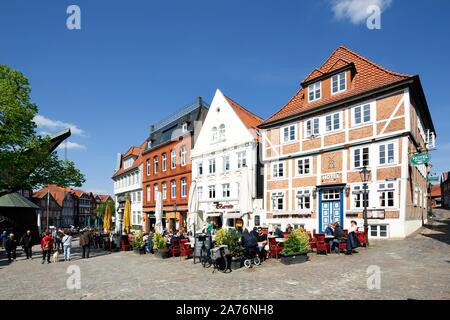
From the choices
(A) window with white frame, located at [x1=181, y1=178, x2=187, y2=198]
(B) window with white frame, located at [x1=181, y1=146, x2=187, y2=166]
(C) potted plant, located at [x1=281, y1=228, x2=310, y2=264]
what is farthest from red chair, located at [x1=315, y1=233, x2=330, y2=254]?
(B) window with white frame, located at [x1=181, y1=146, x2=187, y2=166]

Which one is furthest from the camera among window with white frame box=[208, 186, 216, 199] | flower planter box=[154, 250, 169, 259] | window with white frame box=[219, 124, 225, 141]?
window with white frame box=[208, 186, 216, 199]

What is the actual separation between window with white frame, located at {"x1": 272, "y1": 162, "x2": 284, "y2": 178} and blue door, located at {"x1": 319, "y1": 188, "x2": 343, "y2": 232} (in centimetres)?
394

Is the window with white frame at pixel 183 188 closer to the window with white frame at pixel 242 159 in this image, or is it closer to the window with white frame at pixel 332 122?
the window with white frame at pixel 242 159

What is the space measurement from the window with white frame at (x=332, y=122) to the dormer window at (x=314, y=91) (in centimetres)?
208

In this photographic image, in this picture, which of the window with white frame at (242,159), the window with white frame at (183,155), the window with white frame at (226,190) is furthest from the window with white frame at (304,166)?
the window with white frame at (183,155)

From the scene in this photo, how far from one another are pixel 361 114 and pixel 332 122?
6.85ft

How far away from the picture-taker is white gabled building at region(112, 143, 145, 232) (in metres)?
46.2

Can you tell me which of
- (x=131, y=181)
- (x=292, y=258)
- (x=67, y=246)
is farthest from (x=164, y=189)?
(x=292, y=258)

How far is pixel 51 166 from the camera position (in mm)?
20141

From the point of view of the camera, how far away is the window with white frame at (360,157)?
20434 millimetres

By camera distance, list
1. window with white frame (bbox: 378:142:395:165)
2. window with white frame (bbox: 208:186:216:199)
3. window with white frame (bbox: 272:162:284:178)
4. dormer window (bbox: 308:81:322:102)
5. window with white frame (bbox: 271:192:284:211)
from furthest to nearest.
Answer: window with white frame (bbox: 208:186:216:199)
window with white frame (bbox: 272:162:284:178)
window with white frame (bbox: 271:192:284:211)
dormer window (bbox: 308:81:322:102)
window with white frame (bbox: 378:142:395:165)

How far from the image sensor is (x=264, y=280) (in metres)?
9.72

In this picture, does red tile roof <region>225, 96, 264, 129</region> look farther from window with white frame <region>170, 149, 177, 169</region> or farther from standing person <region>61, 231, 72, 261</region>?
standing person <region>61, 231, 72, 261</region>

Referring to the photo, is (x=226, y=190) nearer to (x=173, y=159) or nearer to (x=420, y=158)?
(x=173, y=159)
